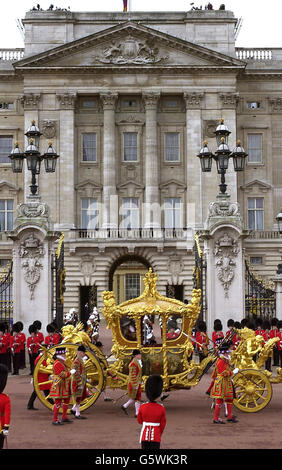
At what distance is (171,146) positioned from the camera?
52.0m

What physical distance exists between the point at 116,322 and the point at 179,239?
109ft

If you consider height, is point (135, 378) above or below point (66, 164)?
below

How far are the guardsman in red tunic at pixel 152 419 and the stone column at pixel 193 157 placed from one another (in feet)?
134

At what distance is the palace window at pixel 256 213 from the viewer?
52.0 metres

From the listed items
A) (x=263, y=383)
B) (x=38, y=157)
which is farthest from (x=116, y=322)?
(x=38, y=157)

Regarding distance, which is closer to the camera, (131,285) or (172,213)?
(172,213)

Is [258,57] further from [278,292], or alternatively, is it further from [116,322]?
[116,322]

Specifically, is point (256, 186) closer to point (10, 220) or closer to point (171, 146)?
point (171, 146)

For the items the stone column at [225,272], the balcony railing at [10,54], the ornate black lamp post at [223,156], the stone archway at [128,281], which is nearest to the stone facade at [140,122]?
the balcony railing at [10,54]

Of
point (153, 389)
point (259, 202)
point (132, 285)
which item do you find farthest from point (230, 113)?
point (153, 389)

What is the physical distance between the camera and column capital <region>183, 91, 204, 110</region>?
2005 inches

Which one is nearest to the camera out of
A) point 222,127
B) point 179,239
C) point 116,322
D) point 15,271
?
point 116,322

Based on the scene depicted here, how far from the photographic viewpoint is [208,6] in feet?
180

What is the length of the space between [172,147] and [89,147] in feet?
18.0
